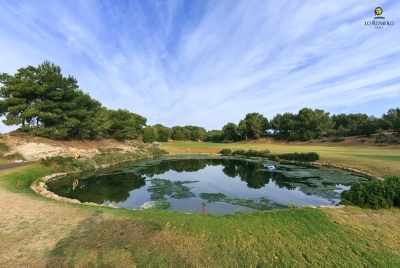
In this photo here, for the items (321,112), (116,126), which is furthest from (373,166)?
(321,112)

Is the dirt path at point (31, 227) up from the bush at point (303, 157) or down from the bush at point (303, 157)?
up

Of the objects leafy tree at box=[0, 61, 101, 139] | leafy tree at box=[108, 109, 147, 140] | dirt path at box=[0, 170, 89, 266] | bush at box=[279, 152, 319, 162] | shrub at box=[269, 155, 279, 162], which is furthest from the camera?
leafy tree at box=[108, 109, 147, 140]

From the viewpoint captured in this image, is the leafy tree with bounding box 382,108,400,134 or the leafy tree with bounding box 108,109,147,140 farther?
the leafy tree with bounding box 108,109,147,140

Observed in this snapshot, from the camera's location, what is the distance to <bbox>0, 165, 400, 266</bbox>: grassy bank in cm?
481

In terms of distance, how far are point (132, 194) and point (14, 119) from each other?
20.1m

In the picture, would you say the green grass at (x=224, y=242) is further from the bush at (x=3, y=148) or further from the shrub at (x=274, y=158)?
the shrub at (x=274, y=158)

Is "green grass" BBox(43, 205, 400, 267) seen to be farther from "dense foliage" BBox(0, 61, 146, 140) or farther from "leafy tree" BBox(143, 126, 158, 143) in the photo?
"leafy tree" BBox(143, 126, 158, 143)

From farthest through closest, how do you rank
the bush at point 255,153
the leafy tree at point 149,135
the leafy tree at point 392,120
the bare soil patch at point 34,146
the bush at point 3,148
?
the leafy tree at point 149,135, the leafy tree at point 392,120, the bush at point 255,153, the bare soil patch at point 34,146, the bush at point 3,148

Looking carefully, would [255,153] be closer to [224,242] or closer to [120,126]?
[120,126]

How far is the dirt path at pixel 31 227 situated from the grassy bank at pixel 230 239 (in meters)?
0.09

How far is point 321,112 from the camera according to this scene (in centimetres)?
7244

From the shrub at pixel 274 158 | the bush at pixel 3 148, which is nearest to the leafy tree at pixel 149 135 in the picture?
the shrub at pixel 274 158

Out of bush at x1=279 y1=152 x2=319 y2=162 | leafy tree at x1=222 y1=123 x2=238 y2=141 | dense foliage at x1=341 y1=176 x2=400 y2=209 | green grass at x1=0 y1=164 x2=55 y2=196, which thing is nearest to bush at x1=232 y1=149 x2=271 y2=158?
bush at x1=279 y1=152 x2=319 y2=162

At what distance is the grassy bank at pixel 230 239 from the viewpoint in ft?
15.8
